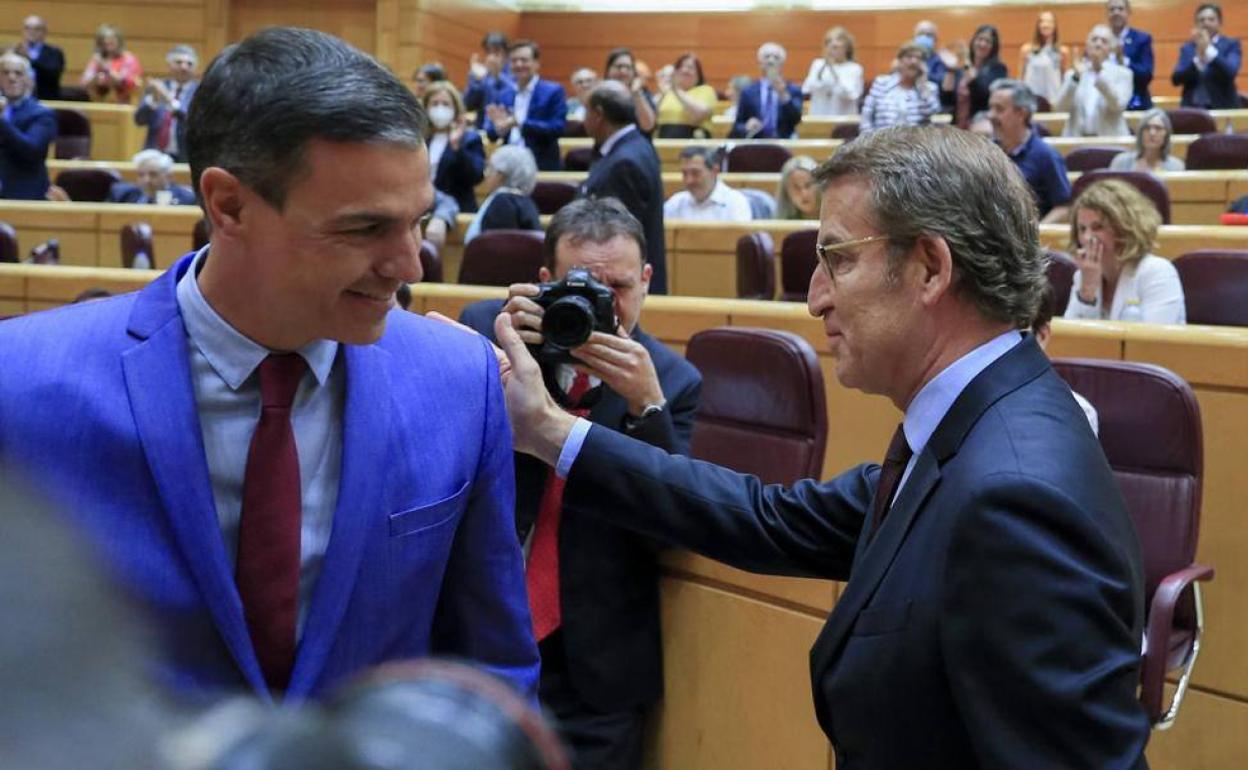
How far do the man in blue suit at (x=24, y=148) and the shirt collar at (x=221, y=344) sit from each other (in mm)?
7610

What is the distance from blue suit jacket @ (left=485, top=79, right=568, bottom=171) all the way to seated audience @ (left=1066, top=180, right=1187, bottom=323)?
4798 millimetres

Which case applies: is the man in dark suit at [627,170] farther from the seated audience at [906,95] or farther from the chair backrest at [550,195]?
the seated audience at [906,95]

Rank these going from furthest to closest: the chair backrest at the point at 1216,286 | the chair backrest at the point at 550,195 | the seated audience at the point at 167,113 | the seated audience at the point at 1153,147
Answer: the seated audience at the point at 167,113, the chair backrest at the point at 550,195, the seated audience at the point at 1153,147, the chair backrest at the point at 1216,286

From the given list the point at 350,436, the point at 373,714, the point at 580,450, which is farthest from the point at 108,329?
the point at 373,714

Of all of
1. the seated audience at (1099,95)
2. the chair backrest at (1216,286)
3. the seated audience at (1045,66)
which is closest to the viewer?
the chair backrest at (1216,286)

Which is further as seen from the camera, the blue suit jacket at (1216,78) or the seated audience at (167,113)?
the blue suit jacket at (1216,78)

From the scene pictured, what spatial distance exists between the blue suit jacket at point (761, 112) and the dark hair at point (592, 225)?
295 inches

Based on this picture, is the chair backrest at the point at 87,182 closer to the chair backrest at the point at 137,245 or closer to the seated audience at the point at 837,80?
the chair backrest at the point at 137,245

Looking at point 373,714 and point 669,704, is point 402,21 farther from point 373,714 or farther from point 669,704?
point 373,714

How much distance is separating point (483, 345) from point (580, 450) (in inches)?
16.4

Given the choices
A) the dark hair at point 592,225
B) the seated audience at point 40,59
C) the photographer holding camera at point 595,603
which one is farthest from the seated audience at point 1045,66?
the photographer holding camera at point 595,603

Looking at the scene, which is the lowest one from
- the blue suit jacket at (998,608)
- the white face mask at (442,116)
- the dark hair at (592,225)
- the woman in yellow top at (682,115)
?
the blue suit jacket at (998,608)

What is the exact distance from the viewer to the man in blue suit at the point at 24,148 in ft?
26.4

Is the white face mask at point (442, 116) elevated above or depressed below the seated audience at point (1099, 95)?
below
